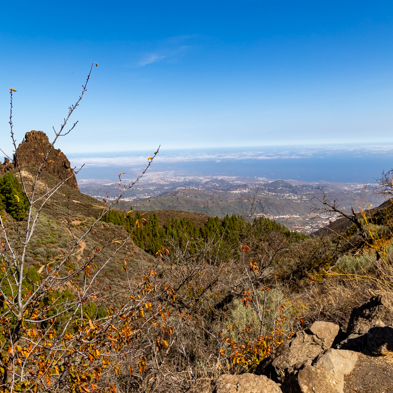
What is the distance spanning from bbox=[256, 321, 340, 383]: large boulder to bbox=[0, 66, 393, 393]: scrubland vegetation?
58cm

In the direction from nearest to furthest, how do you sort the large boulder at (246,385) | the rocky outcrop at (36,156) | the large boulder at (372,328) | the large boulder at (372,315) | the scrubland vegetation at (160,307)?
the large boulder at (246,385)
the large boulder at (372,328)
the scrubland vegetation at (160,307)
the large boulder at (372,315)
the rocky outcrop at (36,156)

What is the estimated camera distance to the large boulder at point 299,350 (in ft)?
9.50

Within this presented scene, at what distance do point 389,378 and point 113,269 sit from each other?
66.3 ft

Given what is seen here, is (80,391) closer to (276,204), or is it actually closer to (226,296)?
(226,296)

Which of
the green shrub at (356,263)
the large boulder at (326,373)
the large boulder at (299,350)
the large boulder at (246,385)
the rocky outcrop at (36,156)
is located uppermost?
the rocky outcrop at (36,156)

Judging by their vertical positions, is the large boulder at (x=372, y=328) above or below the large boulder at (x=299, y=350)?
above

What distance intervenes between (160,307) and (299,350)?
2.34 metres

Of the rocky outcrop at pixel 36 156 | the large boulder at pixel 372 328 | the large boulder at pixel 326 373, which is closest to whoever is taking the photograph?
the large boulder at pixel 326 373

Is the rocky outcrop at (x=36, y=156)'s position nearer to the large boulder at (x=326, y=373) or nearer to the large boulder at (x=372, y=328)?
the large boulder at (x=372, y=328)

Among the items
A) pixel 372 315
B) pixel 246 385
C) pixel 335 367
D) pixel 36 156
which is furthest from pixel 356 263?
pixel 36 156

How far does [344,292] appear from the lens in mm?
5145

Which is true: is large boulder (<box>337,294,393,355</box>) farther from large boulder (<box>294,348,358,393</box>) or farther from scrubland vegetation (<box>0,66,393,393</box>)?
scrubland vegetation (<box>0,66,393,393</box>)

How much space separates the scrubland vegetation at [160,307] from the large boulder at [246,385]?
25.9 inches

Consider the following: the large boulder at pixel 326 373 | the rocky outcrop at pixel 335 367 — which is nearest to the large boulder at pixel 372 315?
the rocky outcrop at pixel 335 367
